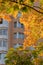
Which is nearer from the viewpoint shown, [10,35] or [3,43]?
[3,43]

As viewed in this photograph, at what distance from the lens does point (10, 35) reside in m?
37.3

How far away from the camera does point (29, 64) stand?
12.0 m

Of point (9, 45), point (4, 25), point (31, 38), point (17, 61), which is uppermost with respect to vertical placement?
point (31, 38)

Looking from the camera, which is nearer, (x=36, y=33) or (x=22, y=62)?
(x=36, y=33)

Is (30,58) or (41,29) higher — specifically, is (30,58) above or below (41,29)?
below

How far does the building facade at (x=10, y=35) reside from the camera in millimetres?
36781

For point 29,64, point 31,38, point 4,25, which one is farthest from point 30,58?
point 4,25

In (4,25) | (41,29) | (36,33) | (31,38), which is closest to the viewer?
(41,29)

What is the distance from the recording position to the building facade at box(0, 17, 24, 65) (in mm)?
36781

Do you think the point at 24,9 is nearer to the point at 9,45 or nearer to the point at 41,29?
the point at 41,29

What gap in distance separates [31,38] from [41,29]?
1.68 metres

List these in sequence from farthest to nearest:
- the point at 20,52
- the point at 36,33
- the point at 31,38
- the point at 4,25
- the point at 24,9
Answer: the point at 4,25
the point at 20,52
the point at 31,38
the point at 36,33
the point at 24,9

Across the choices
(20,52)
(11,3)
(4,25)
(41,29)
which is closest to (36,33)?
(41,29)

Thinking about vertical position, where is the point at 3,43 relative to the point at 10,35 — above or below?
below
